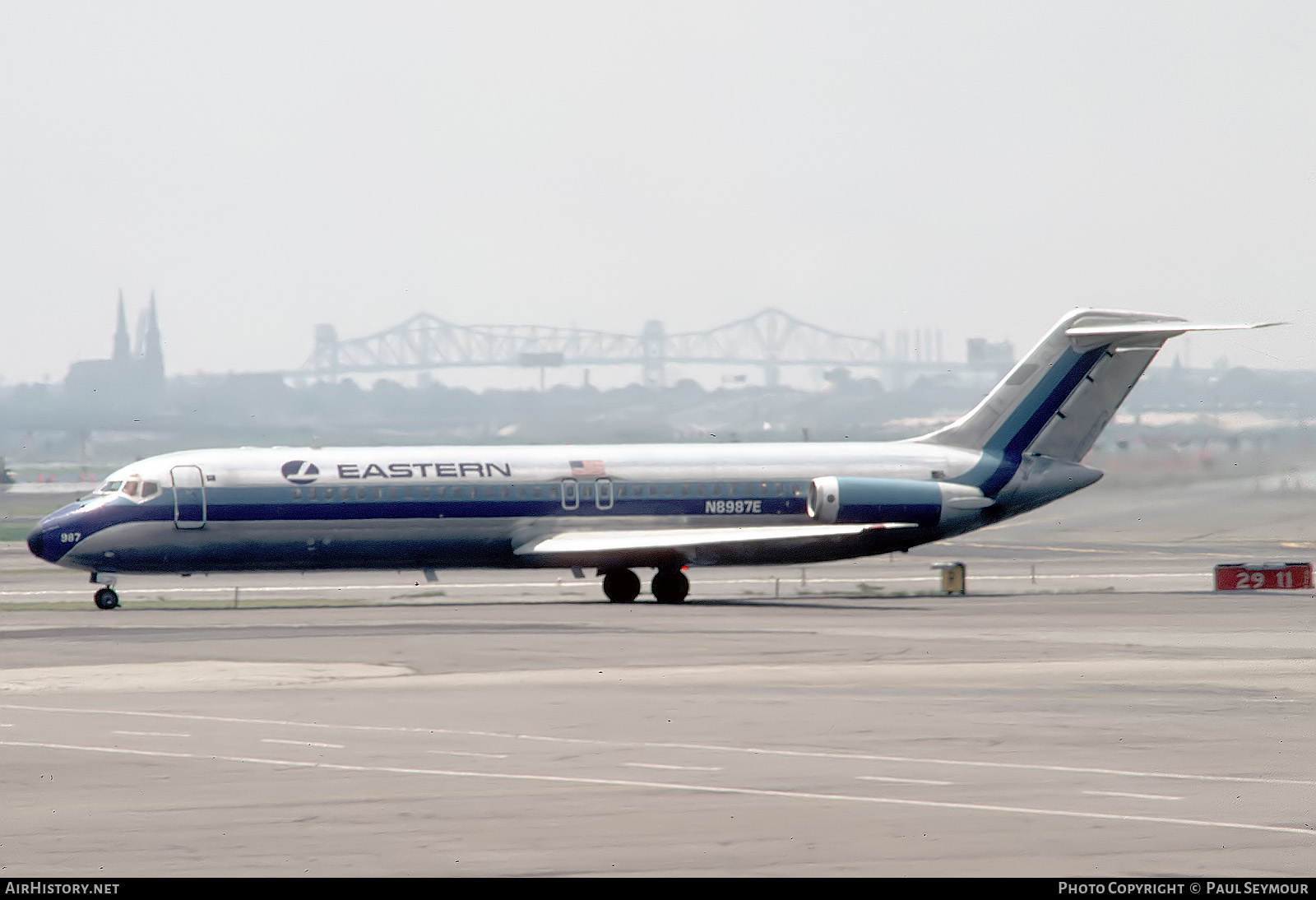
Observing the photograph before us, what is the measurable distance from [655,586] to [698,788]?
2833 cm

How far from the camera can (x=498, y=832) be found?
13.5m

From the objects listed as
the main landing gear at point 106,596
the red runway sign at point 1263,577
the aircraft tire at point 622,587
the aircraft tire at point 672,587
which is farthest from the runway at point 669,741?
the red runway sign at point 1263,577

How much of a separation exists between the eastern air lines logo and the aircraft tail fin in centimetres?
1692

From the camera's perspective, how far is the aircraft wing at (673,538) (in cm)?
4222

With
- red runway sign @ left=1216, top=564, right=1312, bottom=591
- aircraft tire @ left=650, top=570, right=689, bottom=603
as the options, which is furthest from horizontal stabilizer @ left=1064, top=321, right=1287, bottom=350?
aircraft tire @ left=650, top=570, right=689, bottom=603

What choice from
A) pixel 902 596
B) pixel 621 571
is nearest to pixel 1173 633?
pixel 902 596

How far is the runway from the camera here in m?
12.8

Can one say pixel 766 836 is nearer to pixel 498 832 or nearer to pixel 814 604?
pixel 498 832

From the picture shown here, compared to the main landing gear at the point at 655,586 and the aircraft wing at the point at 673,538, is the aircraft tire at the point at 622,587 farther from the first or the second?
the aircraft wing at the point at 673,538

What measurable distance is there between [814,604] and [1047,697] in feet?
63.7

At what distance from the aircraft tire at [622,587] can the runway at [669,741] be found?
457cm

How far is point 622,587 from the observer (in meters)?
44.1

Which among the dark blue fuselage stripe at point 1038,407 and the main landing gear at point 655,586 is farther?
the dark blue fuselage stripe at point 1038,407

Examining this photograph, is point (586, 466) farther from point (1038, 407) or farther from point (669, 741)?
point (669, 741)
